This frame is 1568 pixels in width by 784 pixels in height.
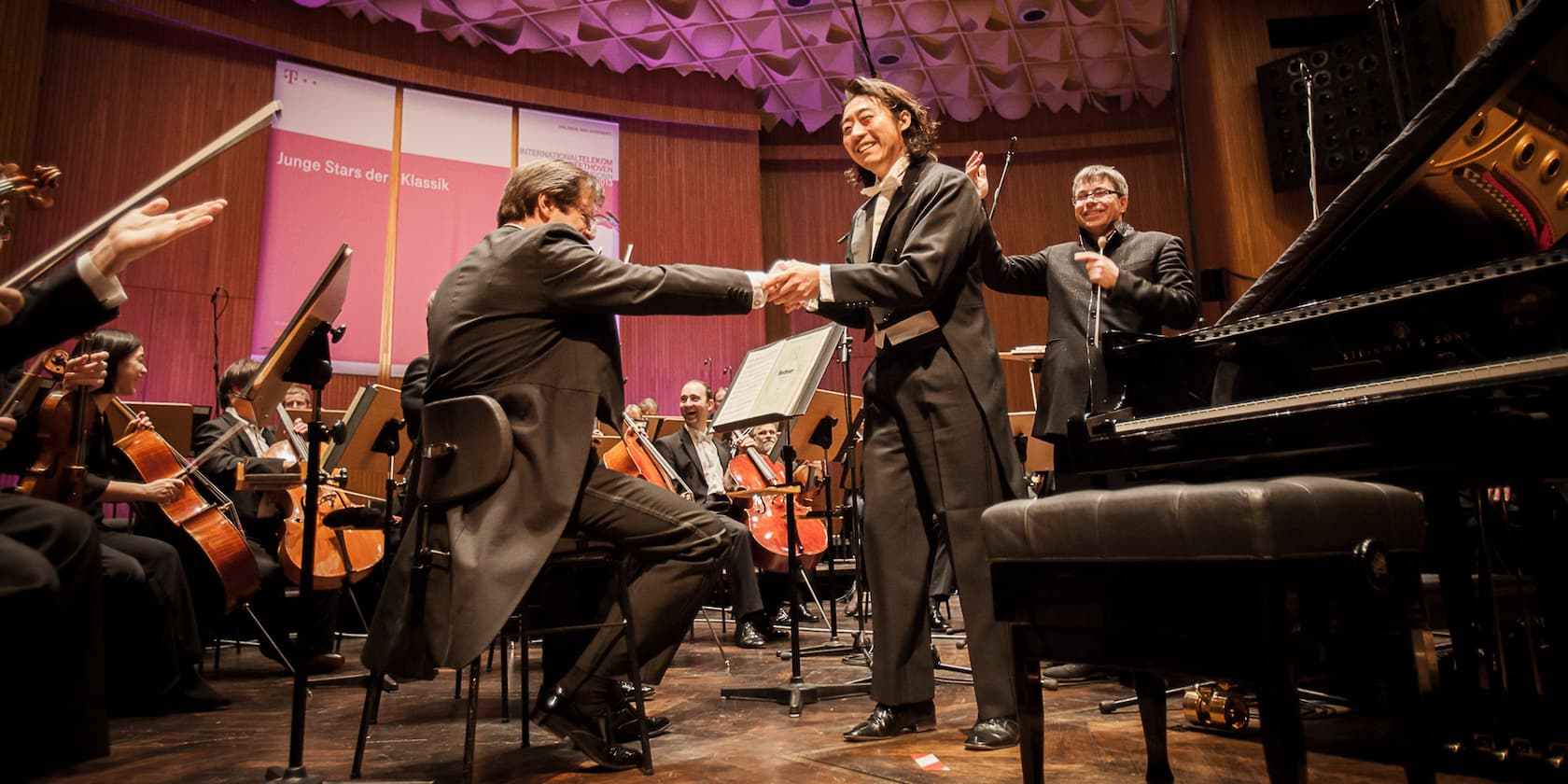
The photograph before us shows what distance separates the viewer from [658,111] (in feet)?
32.9

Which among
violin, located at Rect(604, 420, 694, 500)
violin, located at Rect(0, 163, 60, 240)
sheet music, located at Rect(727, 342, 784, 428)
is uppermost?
violin, located at Rect(0, 163, 60, 240)

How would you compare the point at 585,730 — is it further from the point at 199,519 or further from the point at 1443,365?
the point at 199,519

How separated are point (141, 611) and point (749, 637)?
9.44 ft

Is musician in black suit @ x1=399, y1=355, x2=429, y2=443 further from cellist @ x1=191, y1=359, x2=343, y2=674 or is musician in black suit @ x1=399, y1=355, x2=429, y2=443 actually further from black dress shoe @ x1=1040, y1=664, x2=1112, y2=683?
black dress shoe @ x1=1040, y1=664, x2=1112, y2=683

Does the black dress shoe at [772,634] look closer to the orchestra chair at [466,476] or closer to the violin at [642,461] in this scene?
the violin at [642,461]

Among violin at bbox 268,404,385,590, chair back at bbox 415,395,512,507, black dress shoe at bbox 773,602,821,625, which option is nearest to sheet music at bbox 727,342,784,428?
chair back at bbox 415,395,512,507

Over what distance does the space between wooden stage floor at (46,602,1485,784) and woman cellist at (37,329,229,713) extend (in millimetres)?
125

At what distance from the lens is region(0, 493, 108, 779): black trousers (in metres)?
1.46

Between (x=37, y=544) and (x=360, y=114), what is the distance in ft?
25.8

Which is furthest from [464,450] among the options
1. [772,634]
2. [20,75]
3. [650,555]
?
[20,75]

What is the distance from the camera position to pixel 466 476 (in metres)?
2.14

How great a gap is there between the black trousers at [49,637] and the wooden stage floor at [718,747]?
798mm

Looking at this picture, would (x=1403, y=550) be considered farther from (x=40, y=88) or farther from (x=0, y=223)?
(x=40, y=88)

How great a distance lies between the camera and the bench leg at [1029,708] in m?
1.62
